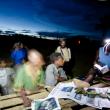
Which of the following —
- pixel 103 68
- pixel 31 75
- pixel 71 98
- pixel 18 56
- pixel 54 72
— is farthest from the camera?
pixel 18 56

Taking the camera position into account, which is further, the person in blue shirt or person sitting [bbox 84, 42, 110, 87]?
the person in blue shirt

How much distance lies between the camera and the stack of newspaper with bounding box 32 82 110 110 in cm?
238

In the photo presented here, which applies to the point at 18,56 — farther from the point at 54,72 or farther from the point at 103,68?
the point at 103,68

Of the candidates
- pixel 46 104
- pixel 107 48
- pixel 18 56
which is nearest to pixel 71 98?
pixel 46 104

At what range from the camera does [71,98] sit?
2.60m

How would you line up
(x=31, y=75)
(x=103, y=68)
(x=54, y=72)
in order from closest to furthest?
(x=103, y=68) < (x=31, y=75) < (x=54, y=72)

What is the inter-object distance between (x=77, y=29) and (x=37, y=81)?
5204 mm

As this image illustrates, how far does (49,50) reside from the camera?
868 cm

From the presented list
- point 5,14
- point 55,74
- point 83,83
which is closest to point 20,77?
point 55,74

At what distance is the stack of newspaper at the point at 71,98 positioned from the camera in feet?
7.80

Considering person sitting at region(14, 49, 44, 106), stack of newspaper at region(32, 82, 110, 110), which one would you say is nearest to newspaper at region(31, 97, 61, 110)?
stack of newspaper at region(32, 82, 110, 110)

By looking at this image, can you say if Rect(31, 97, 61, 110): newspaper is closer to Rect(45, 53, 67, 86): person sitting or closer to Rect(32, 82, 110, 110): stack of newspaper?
Rect(32, 82, 110, 110): stack of newspaper

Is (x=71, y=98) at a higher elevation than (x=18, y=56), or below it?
below

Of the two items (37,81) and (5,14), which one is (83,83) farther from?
(5,14)
